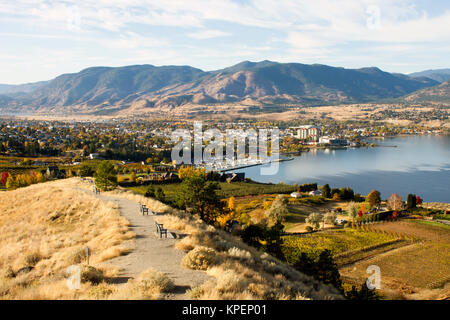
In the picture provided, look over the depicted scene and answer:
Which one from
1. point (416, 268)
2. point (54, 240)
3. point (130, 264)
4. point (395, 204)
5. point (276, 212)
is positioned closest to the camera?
point (130, 264)

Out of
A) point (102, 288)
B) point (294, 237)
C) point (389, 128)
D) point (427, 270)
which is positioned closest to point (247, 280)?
point (102, 288)

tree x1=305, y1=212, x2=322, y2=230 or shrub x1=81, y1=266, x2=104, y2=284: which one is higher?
shrub x1=81, y1=266, x2=104, y2=284

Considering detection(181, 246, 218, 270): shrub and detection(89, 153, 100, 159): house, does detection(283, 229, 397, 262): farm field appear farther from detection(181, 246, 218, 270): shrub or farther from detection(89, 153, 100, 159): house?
detection(89, 153, 100, 159): house

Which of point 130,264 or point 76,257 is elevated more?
point 130,264

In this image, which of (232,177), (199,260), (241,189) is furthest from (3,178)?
(199,260)

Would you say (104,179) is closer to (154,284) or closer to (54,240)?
(54,240)

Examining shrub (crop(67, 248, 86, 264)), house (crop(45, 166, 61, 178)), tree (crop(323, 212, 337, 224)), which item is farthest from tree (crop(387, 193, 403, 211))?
house (crop(45, 166, 61, 178))
